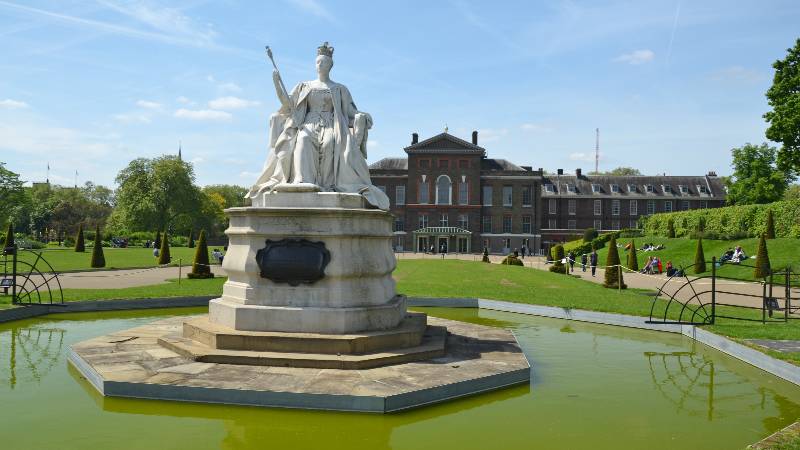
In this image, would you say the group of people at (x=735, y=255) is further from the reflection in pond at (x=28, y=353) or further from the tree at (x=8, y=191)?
the tree at (x=8, y=191)

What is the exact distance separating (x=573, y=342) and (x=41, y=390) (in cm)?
854

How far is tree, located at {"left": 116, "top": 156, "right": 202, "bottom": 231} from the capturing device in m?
65.2

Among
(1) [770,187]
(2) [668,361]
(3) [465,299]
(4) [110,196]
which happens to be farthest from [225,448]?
(4) [110,196]

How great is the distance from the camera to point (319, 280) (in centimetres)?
829

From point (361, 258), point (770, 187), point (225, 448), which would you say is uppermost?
point (770, 187)

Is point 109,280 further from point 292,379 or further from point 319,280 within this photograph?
point 292,379

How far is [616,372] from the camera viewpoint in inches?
332

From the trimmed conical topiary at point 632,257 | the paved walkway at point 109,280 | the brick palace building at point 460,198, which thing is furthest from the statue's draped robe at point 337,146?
the brick palace building at point 460,198

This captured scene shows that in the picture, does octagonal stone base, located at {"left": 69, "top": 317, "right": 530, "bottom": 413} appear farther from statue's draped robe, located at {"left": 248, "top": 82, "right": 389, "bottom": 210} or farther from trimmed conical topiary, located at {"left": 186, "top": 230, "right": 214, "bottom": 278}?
trimmed conical topiary, located at {"left": 186, "top": 230, "right": 214, "bottom": 278}

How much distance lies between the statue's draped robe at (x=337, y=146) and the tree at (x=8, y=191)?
6033 centimetres

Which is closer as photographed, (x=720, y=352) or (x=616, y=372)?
(x=616, y=372)

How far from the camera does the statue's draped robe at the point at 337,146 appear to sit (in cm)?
919

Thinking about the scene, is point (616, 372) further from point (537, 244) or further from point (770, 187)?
point (537, 244)

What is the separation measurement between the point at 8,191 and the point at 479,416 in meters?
65.9
